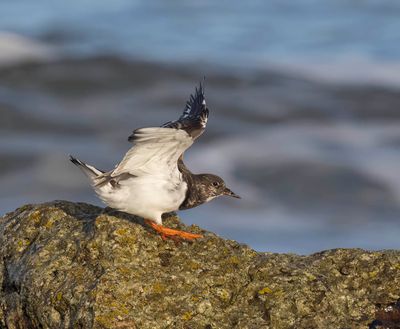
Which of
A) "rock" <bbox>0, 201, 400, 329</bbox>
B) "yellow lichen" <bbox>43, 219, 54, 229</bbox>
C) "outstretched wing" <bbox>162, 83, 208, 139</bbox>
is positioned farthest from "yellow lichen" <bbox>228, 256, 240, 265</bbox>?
"yellow lichen" <bbox>43, 219, 54, 229</bbox>

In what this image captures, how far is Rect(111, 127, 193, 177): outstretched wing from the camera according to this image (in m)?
7.64

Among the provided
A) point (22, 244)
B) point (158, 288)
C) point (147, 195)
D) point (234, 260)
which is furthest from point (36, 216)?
point (234, 260)

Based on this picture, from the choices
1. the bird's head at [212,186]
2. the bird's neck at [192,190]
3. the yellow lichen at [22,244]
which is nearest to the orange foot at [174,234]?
the yellow lichen at [22,244]

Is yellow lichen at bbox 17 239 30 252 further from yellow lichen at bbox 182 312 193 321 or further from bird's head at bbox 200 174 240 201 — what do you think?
bird's head at bbox 200 174 240 201

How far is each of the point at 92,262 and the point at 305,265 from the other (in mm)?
1822

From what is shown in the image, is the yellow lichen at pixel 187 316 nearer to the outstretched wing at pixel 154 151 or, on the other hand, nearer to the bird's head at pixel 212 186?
the outstretched wing at pixel 154 151

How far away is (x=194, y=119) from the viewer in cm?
894

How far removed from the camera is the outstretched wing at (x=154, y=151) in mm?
7637

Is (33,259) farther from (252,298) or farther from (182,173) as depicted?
(182,173)

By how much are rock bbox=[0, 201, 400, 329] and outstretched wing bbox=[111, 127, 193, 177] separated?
77 centimetres

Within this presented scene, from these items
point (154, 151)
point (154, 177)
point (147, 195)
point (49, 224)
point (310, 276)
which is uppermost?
point (154, 151)

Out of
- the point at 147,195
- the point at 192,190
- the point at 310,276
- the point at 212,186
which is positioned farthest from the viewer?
the point at 212,186

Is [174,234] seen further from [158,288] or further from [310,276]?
[310,276]

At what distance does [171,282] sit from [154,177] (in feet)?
7.03
